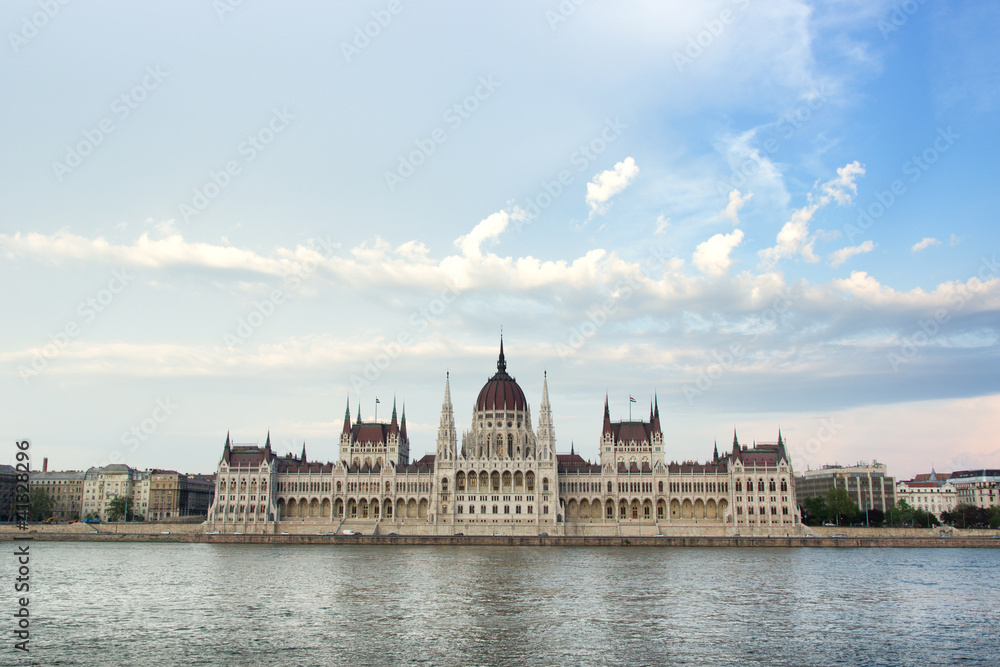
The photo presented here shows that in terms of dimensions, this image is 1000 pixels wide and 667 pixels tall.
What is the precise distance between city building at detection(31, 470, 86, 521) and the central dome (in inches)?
3391

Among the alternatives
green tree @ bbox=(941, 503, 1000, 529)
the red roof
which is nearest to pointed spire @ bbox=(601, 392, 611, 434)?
the red roof

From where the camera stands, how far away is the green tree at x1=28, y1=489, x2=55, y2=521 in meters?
154

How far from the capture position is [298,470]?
145 metres

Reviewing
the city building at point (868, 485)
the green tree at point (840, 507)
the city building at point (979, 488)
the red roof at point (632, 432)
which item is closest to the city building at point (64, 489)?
the red roof at point (632, 432)

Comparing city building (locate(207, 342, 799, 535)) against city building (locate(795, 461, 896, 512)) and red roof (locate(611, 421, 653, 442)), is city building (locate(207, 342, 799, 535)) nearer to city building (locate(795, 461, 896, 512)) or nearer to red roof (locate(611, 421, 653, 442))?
red roof (locate(611, 421, 653, 442))

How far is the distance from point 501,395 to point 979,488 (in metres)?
102

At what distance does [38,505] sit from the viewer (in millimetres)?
155625

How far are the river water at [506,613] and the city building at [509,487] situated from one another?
49.9 meters

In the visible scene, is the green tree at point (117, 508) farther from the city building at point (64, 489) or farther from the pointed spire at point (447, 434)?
the pointed spire at point (447, 434)

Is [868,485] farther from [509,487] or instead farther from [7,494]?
[7,494]

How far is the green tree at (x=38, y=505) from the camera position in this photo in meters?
154

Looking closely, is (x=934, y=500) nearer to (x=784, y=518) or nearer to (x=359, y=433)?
(x=784, y=518)

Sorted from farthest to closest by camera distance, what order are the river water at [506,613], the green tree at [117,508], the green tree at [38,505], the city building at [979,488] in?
the city building at [979,488]
the green tree at [117,508]
the green tree at [38,505]
the river water at [506,613]

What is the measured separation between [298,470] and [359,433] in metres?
15.1
